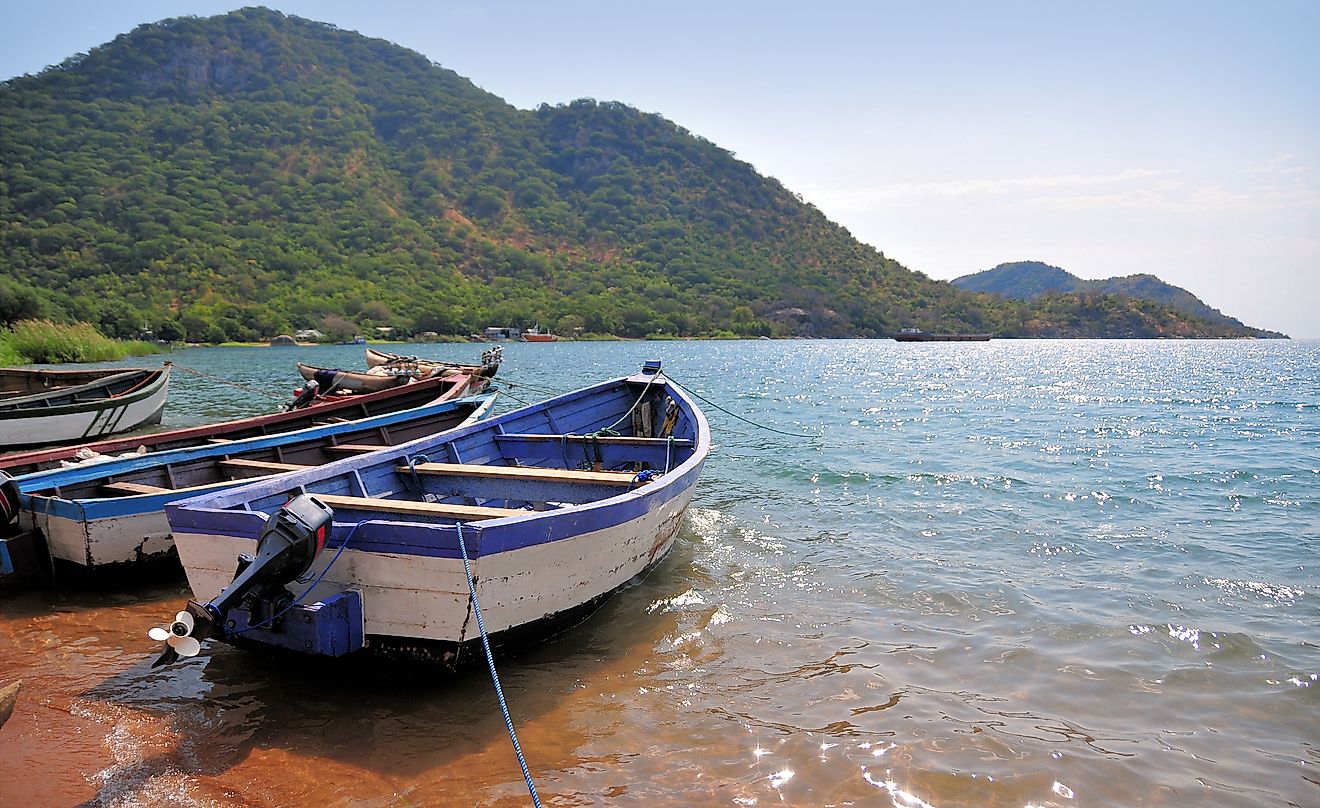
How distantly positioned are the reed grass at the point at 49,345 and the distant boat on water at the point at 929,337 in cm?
12454

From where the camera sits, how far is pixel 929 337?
466 ft

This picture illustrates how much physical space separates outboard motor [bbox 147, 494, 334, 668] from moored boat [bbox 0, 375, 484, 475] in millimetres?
4771

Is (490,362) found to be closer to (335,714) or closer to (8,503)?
(8,503)

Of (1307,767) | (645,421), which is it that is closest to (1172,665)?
(1307,767)

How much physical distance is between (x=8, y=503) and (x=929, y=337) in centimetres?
14757

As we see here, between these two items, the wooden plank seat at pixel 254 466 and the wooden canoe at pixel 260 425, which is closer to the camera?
the wooden canoe at pixel 260 425

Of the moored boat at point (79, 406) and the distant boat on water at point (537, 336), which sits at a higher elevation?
the moored boat at point (79, 406)

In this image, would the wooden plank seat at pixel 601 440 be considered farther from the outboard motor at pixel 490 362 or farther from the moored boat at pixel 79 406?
the moored boat at pixel 79 406

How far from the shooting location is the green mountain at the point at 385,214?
295 feet

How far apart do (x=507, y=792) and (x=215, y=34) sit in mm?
176433

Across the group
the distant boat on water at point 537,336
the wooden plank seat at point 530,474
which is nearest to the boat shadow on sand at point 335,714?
the wooden plank seat at point 530,474

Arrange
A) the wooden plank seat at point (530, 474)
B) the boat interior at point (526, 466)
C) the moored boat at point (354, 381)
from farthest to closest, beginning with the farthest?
the moored boat at point (354, 381) → the wooden plank seat at point (530, 474) → the boat interior at point (526, 466)

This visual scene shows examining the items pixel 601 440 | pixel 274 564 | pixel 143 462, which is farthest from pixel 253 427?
pixel 274 564

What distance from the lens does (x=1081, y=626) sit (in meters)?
7.07
